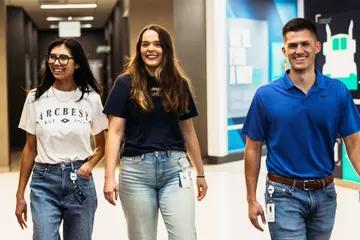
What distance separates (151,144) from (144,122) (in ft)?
0.40

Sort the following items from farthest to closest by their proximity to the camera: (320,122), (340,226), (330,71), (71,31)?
(71,31)
(330,71)
(340,226)
(320,122)

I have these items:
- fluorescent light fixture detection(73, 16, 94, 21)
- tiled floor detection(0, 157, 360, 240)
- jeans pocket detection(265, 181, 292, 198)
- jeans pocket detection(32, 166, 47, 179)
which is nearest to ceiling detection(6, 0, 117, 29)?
fluorescent light fixture detection(73, 16, 94, 21)

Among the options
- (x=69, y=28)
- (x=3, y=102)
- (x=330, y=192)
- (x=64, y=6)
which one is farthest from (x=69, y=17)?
(x=330, y=192)

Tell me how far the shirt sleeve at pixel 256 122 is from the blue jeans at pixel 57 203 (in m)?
0.83

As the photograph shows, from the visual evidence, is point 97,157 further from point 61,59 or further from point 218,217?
point 218,217

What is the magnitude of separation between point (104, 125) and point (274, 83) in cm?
89

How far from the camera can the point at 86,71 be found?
10.4 feet

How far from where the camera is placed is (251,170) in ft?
9.70

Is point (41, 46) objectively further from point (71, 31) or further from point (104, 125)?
point (104, 125)

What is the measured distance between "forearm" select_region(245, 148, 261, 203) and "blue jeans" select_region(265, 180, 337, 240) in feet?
0.40

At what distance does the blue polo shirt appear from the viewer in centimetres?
278

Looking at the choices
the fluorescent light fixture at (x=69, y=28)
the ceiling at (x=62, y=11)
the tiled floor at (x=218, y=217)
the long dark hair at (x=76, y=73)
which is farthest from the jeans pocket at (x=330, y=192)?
the fluorescent light fixture at (x=69, y=28)

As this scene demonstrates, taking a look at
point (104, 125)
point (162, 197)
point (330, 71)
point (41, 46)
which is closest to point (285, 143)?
point (162, 197)

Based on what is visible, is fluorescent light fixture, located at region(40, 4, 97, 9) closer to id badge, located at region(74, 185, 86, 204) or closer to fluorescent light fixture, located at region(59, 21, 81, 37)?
fluorescent light fixture, located at region(59, 21, 81, 37)
